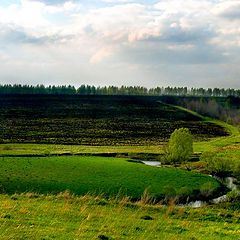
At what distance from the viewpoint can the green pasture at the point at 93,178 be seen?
44344 millimetres

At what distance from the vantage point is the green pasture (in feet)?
145

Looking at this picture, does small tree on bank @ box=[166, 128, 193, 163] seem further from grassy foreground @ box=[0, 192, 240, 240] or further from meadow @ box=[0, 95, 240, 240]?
grassy foreground @ box=[0, 192, 240, 240]

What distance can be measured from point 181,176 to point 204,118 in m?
142

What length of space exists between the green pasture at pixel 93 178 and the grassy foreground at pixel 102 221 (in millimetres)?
16812

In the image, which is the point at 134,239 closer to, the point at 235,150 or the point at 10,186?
the point at 10,186

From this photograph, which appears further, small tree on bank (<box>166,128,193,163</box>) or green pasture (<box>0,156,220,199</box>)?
small tree on bank (<box>166,128,193,163</box>)

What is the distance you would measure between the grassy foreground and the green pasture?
55.2 feet

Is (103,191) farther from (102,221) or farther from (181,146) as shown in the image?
(181,146)

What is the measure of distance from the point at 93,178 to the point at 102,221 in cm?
3068

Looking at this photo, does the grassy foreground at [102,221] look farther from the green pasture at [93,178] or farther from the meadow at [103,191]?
the green pasture at [93,178]

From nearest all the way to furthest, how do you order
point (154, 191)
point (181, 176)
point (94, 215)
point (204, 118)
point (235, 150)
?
point (94, 215), point (154, 191), point (181, 176), point (235, 150), point (204, 118)

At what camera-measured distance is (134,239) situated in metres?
15.7

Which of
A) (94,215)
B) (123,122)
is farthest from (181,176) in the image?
(123,122)

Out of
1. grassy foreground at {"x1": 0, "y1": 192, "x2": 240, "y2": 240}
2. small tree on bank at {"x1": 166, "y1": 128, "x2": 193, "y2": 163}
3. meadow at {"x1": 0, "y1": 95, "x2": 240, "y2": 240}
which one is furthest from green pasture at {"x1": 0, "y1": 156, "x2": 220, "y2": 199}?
grassy foreground at {"x1": 0, "y1": 192, "x2": 240, "y2": 240}
